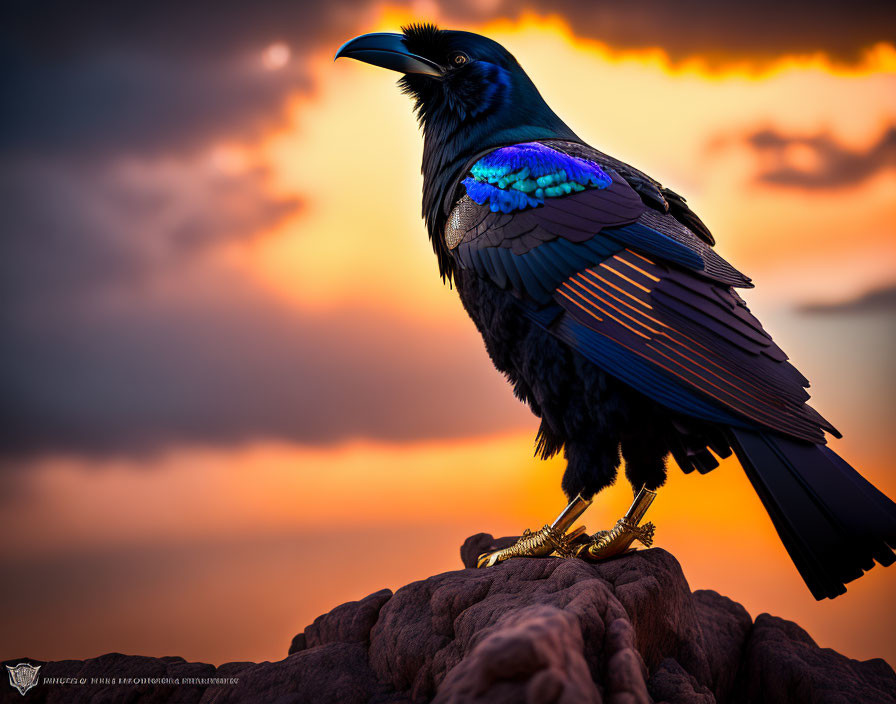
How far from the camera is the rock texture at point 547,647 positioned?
7.75ft

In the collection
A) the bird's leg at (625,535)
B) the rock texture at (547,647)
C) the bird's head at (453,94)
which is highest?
the bird's head at (453,94)

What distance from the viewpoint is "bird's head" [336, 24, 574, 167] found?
402 cm

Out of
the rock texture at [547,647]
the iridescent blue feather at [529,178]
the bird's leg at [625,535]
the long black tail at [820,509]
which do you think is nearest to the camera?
the rock texture at [547,647]

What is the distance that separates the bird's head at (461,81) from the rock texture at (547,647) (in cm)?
250

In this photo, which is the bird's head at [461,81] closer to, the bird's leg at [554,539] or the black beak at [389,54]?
the black beak at [389,54]

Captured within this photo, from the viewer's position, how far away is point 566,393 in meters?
3.50

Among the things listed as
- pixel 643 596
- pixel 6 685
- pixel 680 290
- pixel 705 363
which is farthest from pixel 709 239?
pixel 6 685

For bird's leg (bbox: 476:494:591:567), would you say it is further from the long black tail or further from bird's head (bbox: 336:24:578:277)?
bird's head (bbox: 336:24:578:277)

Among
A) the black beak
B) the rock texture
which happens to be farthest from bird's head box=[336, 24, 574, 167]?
the rock texture

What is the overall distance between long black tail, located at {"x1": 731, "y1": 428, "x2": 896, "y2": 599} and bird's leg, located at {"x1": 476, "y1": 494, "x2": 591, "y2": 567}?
1056 millimetres

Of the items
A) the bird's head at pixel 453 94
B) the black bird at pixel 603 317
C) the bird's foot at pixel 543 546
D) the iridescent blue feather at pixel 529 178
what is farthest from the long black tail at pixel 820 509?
the bird's head at pixel 453 94

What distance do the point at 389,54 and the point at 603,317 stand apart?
2.14 metres

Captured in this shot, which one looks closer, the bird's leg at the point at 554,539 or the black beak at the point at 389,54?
the bird's leg at the point at 554,539

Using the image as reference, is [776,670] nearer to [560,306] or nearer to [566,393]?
[566,393]
